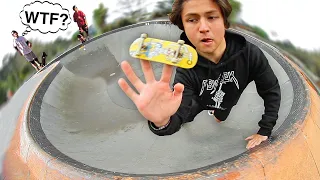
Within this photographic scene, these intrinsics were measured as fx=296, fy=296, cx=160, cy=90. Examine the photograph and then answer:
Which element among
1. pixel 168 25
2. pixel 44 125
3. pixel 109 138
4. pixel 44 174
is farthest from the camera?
pixel 168 25

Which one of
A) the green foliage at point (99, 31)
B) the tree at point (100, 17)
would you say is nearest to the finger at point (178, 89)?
the green foliage at point (99, 31)

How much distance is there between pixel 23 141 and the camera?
9.33 ft

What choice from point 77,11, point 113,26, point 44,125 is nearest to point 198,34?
point 44,125

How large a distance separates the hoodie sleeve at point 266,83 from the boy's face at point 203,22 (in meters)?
0.40

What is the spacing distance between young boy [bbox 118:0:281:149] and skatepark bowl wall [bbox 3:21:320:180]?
283mm

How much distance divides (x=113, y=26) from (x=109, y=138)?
584cm

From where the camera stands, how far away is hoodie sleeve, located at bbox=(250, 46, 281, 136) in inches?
75.0

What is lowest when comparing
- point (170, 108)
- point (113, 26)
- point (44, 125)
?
point (113, 26)

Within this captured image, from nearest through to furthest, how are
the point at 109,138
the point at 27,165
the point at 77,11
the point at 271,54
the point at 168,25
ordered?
the point at 27,165
the point at 109,138
the point at 271,54
the point at 168,25
the point at 77,11

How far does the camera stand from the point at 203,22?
5.08ft

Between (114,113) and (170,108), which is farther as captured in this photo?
(114,113)

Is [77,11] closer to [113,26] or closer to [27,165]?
[113,26]

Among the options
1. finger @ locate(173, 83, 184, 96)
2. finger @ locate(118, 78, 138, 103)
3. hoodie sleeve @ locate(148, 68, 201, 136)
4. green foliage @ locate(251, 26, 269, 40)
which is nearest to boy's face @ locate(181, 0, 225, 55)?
hoodie sleeve @ locate(148, 68, 201, 136)

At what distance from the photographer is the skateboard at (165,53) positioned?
1265 millimetres
